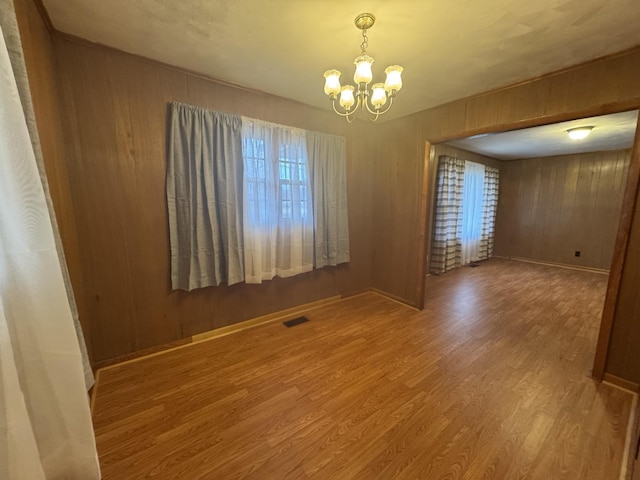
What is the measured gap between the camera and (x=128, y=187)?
1.96m

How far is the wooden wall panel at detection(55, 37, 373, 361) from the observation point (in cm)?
179

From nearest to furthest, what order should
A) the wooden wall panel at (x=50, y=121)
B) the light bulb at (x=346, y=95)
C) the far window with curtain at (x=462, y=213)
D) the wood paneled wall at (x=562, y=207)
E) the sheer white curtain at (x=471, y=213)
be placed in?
the wooden wall panel at (x=50, y=121)
the light bulb at (x=346, y=95)
the far window with curtain at (x=462, y=213)
the wood paneled wall at (x=562, y=207)
the sheer white curtain at (x=471, y=213)

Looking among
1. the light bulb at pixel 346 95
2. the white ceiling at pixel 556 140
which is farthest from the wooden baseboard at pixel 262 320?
the white ceiling at pixel 556 140

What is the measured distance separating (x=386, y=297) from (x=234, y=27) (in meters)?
3.16

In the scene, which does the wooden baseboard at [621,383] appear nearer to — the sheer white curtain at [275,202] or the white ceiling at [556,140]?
the white ceiling at [556,140]

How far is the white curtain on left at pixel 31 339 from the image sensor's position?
69cm

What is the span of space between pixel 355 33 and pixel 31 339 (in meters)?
2.11

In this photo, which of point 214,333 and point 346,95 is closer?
point 346,95

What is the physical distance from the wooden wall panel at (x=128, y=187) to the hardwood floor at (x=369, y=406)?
0.31 meters

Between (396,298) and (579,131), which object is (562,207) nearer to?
(579,131)

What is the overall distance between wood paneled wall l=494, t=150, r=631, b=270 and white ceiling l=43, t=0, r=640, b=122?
452 cm

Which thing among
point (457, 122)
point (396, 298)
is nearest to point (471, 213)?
point (396, 298)

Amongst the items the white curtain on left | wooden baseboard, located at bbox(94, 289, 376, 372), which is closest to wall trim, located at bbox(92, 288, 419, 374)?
wooden baseboard, located at bbox(94, 289, 376, 372)

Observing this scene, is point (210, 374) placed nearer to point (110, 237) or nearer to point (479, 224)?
point (110, 237)
